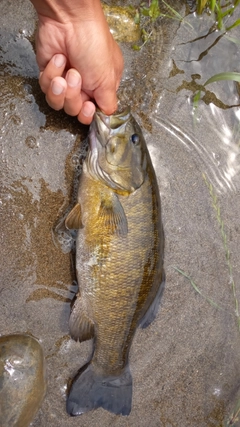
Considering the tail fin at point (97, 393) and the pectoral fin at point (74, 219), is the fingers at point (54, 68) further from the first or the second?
the tail fin at point (97, 393)

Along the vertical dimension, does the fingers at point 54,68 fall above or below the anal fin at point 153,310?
above

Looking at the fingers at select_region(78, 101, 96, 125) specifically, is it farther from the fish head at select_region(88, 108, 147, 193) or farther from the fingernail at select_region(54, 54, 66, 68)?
the fingernail at select_region(54, 54, 66, 68)

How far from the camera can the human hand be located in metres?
3.54

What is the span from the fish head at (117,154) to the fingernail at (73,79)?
331 millimetres

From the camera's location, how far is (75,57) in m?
3.62

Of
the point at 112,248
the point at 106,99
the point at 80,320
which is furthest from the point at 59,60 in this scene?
the point at 80,320

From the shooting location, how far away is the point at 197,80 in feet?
14.7

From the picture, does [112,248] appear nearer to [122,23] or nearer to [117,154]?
[117,154]

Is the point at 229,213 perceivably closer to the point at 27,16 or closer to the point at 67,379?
the point at 67,379

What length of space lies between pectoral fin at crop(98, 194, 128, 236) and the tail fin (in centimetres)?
119

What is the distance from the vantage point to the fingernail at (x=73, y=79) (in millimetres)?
3547

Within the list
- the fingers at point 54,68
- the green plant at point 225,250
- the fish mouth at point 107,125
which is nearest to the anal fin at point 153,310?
the green plant at point 225,250

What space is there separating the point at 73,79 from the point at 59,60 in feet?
0.66

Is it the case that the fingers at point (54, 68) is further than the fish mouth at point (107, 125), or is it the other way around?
the fish mouth at point (107, 125)
